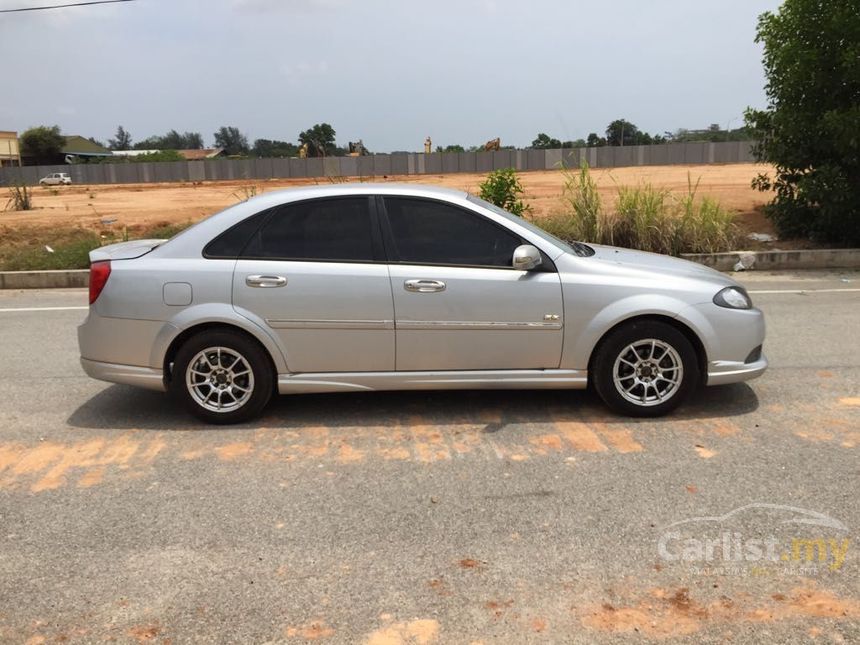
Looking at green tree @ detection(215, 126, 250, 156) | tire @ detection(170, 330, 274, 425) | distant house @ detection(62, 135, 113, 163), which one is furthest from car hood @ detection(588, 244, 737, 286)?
green tree @ detection(215, 126, 250, 156)

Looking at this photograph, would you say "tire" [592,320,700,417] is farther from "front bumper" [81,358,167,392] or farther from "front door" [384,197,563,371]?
"front bumper" [81,358,167,392]

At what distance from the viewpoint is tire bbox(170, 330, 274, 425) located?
16.3 ft

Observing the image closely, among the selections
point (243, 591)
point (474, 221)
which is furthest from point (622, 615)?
point (474, 221)

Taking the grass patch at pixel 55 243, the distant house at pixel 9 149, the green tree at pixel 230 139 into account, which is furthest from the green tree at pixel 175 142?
the grass patch at pixel 55 243

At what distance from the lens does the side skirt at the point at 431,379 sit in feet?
16.5

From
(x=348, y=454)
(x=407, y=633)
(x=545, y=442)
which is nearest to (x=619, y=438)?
(x=545, y=442)

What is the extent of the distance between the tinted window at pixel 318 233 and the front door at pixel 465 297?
0.19m

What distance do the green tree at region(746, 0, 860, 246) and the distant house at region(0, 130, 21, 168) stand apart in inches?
3487

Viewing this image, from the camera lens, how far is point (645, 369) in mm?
5027

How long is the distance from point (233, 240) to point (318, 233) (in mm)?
572

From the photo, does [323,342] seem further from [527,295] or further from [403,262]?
[527,295]

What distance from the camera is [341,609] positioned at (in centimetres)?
302

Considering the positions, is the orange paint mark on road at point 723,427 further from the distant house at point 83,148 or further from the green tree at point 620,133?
the distant house at point 83,148

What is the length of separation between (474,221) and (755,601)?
2914 millimetres
